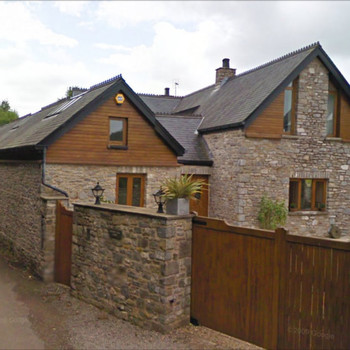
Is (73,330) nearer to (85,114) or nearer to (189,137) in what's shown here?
(85,114)

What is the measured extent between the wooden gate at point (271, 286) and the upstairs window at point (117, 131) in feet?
20.8

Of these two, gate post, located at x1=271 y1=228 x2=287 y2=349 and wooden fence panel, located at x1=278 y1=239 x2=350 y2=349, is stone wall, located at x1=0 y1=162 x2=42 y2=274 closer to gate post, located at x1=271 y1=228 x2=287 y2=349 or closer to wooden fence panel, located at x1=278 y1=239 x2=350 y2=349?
gate post, located at x1=271 y1=228 x2=287 y2=349

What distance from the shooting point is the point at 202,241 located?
759cm

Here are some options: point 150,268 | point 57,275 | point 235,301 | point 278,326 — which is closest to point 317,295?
point 278,326

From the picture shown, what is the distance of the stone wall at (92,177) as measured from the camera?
11.9 m

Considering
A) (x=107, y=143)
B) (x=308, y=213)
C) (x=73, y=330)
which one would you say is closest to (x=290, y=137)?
(x=308, y=213)

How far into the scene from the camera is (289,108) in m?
16.3

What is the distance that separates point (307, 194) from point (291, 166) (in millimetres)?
1517

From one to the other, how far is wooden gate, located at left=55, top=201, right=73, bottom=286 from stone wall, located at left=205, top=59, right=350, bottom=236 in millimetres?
7014

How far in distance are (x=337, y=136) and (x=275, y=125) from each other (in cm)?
327

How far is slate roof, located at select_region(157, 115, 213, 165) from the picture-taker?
669 inches

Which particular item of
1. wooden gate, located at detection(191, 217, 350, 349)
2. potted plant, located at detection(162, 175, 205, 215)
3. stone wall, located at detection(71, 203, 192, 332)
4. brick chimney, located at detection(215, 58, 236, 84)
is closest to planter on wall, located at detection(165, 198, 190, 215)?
potted plant, located at detection(162, 175, 205, 215)

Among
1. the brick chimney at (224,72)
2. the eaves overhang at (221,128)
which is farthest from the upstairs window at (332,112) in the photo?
the brick chimney at (224,72)

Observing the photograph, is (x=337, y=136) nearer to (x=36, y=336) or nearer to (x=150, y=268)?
(x=150, y=268)
